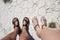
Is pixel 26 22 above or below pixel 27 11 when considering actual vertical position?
below

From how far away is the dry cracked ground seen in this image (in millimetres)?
1809

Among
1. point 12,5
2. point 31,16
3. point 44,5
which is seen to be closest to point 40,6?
point 44,5

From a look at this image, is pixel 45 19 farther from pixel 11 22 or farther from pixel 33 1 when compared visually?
pixel 11 22

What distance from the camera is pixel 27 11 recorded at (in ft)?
6.09

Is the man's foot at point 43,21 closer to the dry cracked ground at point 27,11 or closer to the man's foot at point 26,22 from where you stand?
the dry cracked ground at point 27,11

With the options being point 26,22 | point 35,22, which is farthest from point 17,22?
point 35,22

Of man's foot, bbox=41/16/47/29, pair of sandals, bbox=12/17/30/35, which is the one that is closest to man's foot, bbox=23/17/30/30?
pair of sandals, bbox=12/17/30/35

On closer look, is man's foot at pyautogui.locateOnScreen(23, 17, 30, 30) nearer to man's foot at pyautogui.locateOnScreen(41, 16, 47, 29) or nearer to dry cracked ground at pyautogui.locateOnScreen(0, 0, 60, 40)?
dry cracked ground at pyautogui.locateOnScreen(0, 0, 60, 40)

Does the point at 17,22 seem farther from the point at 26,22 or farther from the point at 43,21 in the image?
the point at 43,21

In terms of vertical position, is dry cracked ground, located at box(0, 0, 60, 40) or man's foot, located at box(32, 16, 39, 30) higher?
dry cracked ground, located at box(0, 0, 60, 40)

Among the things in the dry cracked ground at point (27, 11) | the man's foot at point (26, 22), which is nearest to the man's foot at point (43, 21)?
the dry cracked ground at point (27, 11)

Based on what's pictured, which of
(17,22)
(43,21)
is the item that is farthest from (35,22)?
(17,22)

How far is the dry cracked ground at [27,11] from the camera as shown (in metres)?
1.81

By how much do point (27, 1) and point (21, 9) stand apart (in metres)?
0.12
